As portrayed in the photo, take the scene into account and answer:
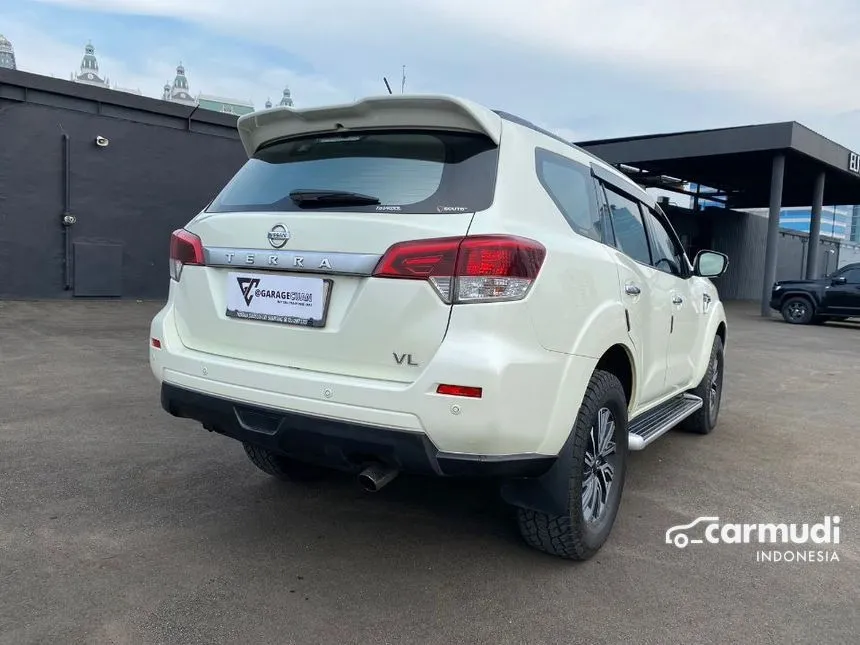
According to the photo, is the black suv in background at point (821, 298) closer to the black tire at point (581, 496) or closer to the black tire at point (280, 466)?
the black tire at point (581, 496)

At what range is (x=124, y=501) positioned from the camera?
10.9 ft

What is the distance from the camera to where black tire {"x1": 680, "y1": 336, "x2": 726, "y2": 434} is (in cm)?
490

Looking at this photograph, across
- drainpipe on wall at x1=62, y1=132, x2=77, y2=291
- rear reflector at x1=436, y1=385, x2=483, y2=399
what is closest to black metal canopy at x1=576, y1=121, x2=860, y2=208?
drainpipe on wall at x1=62, y1=132, x2=77, y2=291

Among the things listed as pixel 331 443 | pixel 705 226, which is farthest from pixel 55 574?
pixel 705 226

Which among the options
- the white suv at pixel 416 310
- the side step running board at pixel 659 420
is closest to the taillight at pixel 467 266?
the white suv at pixel 416 310

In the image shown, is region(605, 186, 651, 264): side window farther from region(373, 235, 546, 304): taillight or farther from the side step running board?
region(373, 235, 546, 304): taillight

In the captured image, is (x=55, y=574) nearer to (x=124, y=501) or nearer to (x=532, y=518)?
(x=124, y=501)

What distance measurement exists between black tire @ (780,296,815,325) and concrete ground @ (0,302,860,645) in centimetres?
1350

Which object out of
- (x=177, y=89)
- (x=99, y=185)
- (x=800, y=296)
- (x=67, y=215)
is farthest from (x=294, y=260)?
(x=177, y=89)

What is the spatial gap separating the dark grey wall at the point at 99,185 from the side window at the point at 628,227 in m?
12.2

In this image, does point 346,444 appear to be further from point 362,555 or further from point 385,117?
point 385,117

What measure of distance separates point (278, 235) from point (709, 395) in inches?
149

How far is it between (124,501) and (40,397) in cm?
265

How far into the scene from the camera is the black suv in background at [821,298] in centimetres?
1588
